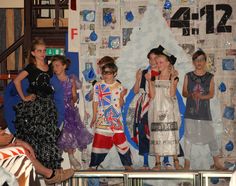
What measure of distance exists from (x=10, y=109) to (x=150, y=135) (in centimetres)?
146

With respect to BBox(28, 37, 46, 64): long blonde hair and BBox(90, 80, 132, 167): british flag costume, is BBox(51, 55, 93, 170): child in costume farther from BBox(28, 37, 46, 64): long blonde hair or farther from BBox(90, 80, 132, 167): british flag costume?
BBox(28, 37, 46, 64): long blonde hair

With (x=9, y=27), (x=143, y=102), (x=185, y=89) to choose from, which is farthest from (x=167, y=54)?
(x=9, y=27)

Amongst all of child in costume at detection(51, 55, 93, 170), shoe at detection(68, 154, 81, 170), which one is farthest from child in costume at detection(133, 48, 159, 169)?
shoe at detection(68, 154, 81, 170)

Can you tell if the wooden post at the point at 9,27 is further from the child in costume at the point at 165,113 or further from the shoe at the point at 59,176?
the shoe at the point at 59,176

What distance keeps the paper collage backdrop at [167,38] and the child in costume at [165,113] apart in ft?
0.31

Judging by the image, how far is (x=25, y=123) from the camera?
15.3ft

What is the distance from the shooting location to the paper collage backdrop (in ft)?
17.4

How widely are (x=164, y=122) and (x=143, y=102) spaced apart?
1.02 ft

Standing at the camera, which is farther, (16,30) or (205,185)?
(16,30)

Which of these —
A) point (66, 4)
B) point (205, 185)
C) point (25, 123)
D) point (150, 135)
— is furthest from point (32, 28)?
point (205, 185)

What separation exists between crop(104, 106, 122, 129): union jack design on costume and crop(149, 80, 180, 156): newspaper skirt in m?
0.35

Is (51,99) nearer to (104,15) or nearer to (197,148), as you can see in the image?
(104,15)

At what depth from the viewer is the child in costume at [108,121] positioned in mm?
5316

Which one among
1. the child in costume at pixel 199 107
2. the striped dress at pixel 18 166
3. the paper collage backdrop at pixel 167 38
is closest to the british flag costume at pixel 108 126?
the paper collage backdrop at pixel 167 38
